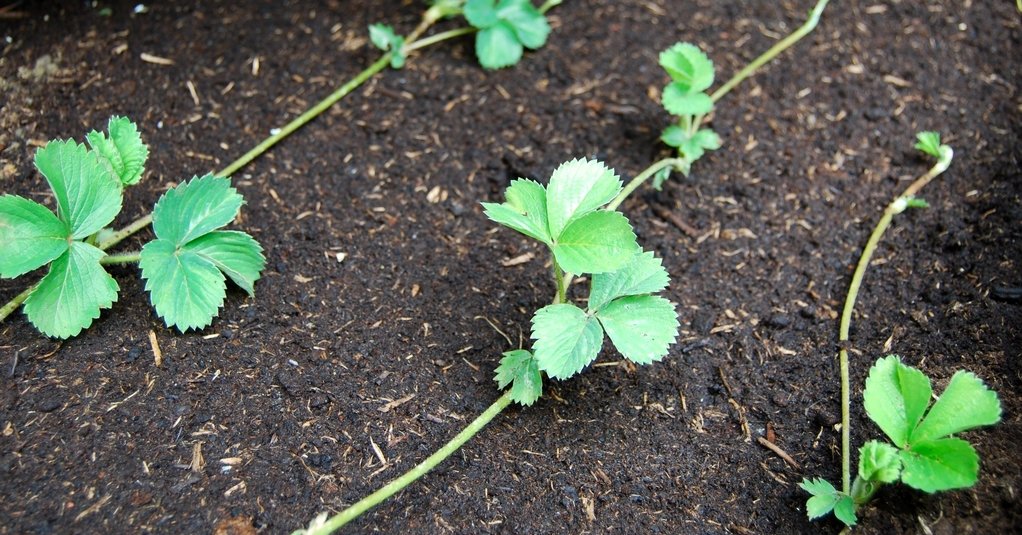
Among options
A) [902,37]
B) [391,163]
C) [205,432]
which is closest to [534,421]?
[205,432]

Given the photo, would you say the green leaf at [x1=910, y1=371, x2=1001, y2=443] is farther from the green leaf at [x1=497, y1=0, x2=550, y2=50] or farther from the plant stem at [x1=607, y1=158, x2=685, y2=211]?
the green leaf at [x1=497, y1=0, x2=550, y2=50]

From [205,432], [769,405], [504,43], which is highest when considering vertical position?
[504,43]

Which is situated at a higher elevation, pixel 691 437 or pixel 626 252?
pixel 626 252

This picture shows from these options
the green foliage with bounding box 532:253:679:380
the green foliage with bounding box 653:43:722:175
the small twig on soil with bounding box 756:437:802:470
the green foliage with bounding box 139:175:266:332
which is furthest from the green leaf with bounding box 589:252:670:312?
the green foliage with bounding box 139:175:266:332

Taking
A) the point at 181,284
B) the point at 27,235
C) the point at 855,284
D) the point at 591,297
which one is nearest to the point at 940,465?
the point at 855,284

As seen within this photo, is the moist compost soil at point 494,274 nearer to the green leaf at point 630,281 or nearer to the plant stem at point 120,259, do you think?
the plant stem at point 120,259

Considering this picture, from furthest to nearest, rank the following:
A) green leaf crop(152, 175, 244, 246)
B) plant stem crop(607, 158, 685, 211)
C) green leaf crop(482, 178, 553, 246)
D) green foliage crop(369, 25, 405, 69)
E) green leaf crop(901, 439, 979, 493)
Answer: green foliage crop(369, 25, 405, 69) → plant stem crop(607, 158, 685, 211) → green leaf crop(152, 175, 244, 246) → green leaf crop(482, 178, 553, 246) → green leaf crop(901, 439, 979, 493)

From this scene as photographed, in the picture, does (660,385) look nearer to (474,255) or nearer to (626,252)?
(626,252)

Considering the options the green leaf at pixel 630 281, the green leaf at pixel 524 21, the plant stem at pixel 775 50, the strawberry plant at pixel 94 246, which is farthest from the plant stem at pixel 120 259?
the plant stem at pixel 775 50

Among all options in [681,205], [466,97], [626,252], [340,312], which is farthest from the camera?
[466,97]
